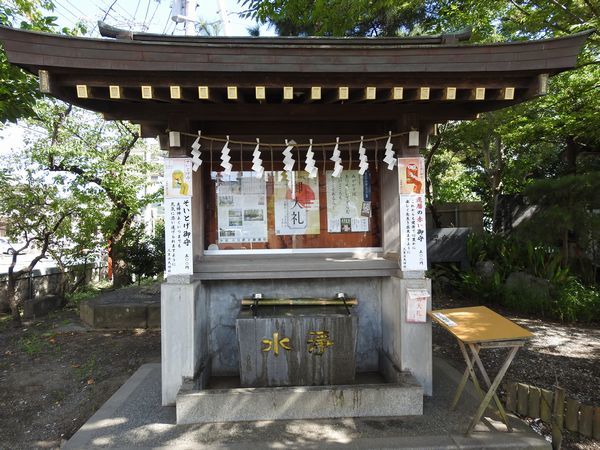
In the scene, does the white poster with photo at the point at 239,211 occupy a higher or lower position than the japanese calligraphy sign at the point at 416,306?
higher

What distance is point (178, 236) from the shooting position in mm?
4129

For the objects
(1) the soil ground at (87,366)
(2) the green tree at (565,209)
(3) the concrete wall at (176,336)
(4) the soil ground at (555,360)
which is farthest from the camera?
(2) the green tree at (565,209)

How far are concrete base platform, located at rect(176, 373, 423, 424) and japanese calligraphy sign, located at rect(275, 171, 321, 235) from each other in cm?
196

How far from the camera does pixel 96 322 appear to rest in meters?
8.37

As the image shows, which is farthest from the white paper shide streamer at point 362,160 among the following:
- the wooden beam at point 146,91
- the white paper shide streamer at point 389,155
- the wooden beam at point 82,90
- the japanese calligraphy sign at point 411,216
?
the wooden beam at point 82,90

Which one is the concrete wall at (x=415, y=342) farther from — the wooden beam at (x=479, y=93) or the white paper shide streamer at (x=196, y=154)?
the white paper shide streamer at (x=196, y=154)

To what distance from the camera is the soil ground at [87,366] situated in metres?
4.36

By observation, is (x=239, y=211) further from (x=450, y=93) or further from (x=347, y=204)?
(x=450, y=93)

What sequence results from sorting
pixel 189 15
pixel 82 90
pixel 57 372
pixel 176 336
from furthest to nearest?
pixel 189 15 → pixel 57 372 → pixel 176 336 → pixel 82 90

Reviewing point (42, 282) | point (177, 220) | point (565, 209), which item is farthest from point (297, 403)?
point (42, 282)

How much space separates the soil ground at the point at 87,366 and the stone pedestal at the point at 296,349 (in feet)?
6.97

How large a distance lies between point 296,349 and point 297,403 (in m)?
0.55

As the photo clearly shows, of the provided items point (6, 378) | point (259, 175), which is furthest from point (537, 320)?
point (6, 378)

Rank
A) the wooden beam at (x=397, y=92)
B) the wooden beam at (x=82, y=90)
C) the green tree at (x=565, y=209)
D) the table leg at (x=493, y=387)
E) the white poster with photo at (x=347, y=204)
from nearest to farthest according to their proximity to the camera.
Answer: the table leg at (x=493, y=387), the wooden beam at (x=82, y=90), the wooden beam at (x=397, y=92), the white poster with photo at (x=347, y=204), the green tree at (x=565, y=209)
